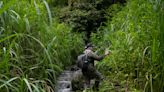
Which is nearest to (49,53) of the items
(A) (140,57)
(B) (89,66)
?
(B) (89,66)

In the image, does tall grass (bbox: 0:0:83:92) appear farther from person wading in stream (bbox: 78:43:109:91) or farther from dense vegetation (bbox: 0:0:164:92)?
person wading in stream (bbox: 78:43:109:91)

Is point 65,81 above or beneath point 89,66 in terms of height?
beneath

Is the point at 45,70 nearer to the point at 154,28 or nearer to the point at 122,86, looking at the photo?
the point at 122,86

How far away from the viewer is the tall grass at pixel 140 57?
3264 mm

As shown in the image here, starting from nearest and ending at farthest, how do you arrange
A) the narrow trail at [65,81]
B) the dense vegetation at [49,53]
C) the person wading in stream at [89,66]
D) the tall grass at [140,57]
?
the dense vegetation at [49,53]
the tall grass at [140,57]
the person wading in stream at [89,66]
the narrow trail at [65,81]

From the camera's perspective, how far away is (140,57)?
12.8 feet

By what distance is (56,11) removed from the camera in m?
10.3

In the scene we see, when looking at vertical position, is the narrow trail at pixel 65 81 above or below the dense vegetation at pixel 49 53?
below

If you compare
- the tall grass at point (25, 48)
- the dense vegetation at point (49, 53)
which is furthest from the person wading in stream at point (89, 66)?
the tall grass at point (25, 48)

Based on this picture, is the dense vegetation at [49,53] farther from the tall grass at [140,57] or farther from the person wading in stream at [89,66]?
the person wading in stream at [89,66]

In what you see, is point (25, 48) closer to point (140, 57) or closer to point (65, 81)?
point (140, 57)

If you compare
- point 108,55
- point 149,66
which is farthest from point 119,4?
point 149,66

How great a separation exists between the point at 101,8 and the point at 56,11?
1535 millimetres

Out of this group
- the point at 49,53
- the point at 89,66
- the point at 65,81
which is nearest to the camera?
the point at 49,53
